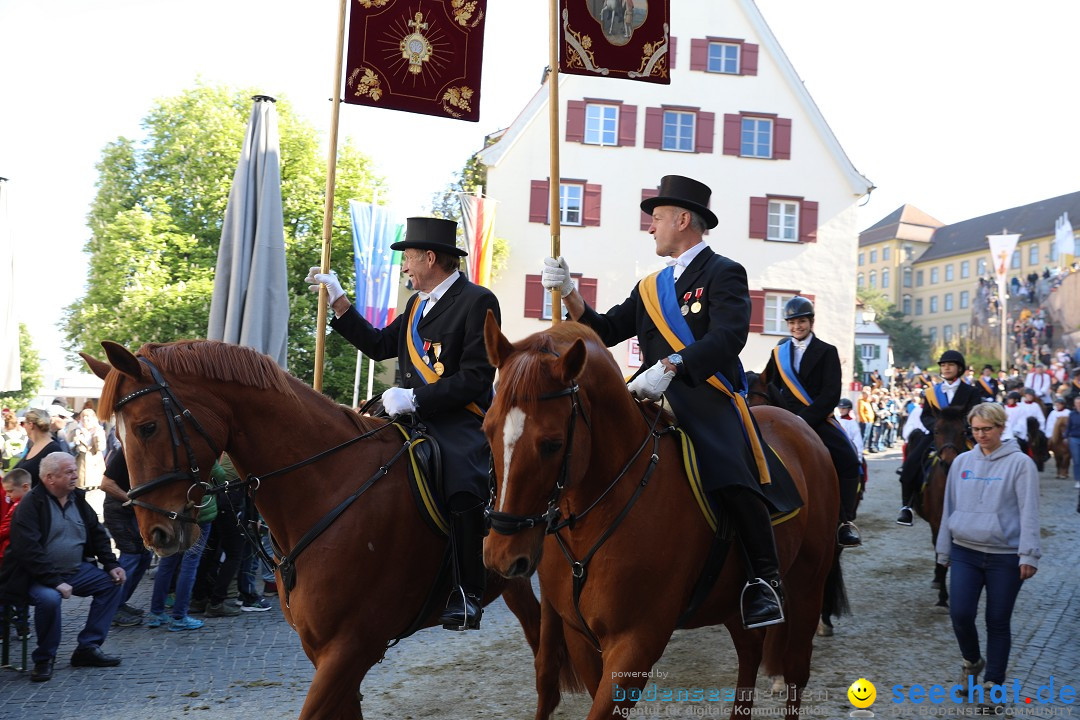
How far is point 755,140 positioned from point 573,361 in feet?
99.9

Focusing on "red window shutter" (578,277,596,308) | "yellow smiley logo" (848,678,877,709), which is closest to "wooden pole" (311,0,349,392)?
"yellow smiley logo" (848,678,877,709)

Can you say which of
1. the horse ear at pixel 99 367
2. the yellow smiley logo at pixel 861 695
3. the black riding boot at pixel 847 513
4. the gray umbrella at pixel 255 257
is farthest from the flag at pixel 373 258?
the horse ear at pixel 99 367

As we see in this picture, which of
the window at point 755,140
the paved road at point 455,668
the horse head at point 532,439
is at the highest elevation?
the window at point 755,140

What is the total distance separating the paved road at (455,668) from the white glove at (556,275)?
2.97m

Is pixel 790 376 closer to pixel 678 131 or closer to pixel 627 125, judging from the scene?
pixel 627 125

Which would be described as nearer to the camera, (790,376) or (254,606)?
(790,376)

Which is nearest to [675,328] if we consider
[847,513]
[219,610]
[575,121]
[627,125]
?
[847,513]

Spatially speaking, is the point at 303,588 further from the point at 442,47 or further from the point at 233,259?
the point at 233,259

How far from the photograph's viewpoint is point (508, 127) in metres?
31.7

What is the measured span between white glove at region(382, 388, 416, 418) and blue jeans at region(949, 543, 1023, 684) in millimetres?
4297

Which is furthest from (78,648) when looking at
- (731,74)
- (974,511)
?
(731,74)

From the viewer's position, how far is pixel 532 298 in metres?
31.0

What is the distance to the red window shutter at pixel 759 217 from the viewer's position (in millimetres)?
32031

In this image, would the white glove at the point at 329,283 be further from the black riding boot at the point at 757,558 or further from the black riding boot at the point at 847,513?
the black riding boot at the point at 847,513
